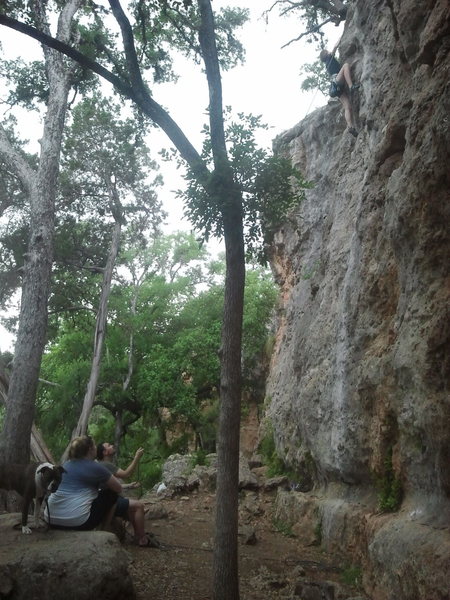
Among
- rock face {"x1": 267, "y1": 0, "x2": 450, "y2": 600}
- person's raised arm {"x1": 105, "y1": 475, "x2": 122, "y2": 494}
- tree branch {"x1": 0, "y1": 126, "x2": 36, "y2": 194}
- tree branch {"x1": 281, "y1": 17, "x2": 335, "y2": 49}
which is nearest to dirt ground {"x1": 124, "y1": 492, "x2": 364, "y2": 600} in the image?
rock face {"x1": 267, "y1": 0, "x2": 450, "y2": 600}

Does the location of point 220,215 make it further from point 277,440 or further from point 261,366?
point 261,366

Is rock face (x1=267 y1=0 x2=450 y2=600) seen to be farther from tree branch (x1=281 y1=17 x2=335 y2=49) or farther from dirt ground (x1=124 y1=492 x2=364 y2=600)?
tree branch (x1=281 y1=17 x2=335 y2=49)

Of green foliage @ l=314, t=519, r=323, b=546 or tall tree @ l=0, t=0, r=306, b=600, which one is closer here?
tall tree @ l=0, t=0, r=306, b=600

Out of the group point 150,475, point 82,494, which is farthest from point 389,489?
point 150,475

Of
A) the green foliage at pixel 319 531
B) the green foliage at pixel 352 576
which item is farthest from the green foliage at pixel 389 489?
the green foliage at pixel 319 531

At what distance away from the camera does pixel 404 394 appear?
567 cm

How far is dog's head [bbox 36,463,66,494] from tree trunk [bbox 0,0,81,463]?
387 cm

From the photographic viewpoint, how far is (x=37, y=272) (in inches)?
401

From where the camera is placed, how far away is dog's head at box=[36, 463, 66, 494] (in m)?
5.33

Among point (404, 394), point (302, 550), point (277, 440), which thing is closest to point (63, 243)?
point (277, 440)

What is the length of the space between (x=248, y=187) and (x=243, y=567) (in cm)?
499

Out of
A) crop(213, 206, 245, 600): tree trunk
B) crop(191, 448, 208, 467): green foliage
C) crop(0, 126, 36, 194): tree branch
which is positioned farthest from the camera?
crop(191, 448, 208, 467): green foliage

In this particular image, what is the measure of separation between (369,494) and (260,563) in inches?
70.9

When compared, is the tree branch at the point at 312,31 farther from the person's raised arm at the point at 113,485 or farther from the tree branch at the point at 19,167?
the person's raised arm at the point at 113,485
